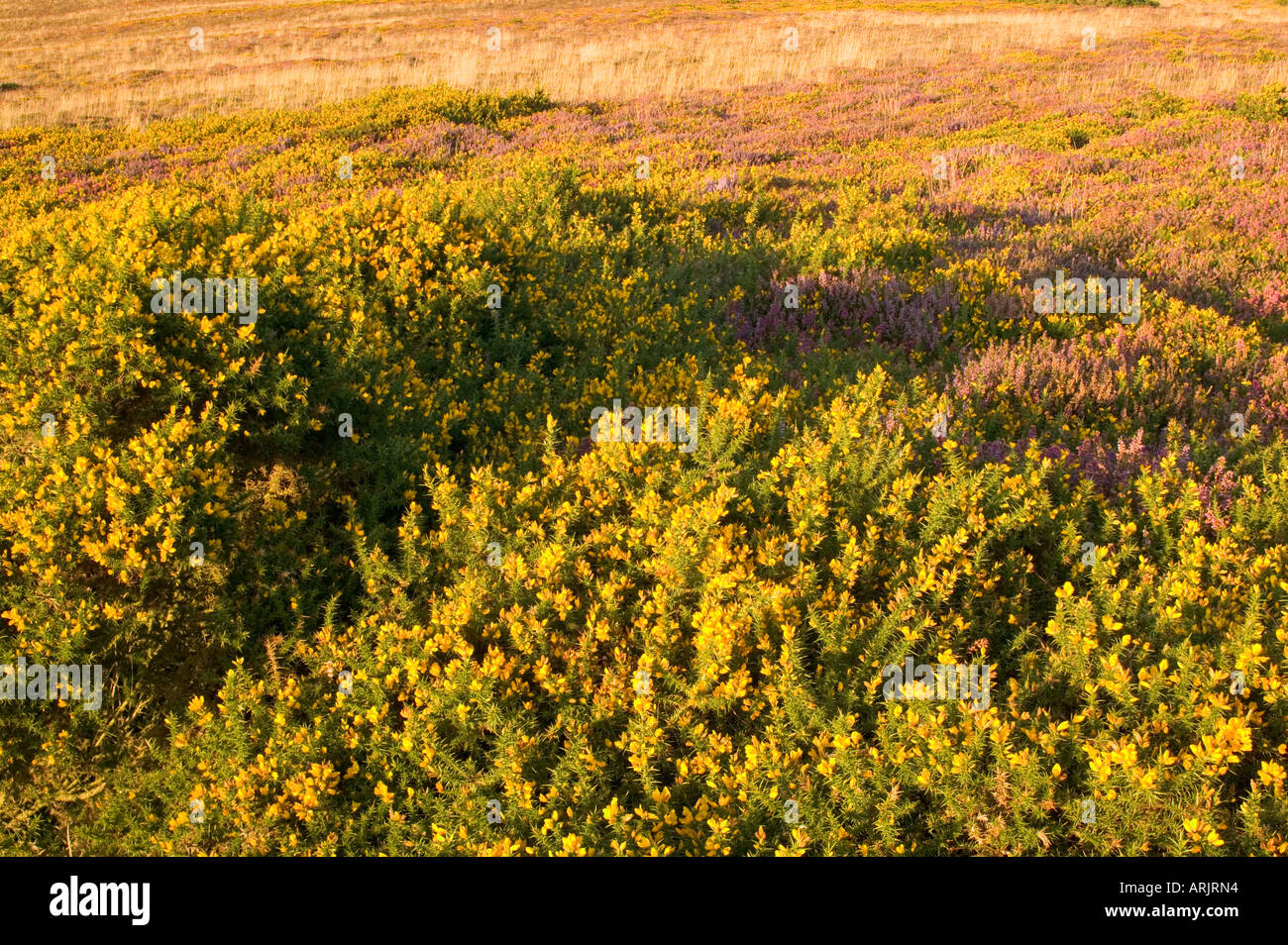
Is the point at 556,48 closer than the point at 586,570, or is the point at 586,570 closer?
the point at 586,570

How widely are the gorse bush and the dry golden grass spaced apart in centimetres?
1573

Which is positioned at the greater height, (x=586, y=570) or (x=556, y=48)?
(x=556, y=48)

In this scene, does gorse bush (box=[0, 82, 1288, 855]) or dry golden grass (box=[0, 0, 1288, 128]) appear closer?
gorse bush (box=[0, 82, 1288, 855])

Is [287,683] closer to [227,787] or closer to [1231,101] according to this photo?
[227,787]

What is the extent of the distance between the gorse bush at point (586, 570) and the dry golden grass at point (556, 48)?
15.7 m

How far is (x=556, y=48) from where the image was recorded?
29.6 metres

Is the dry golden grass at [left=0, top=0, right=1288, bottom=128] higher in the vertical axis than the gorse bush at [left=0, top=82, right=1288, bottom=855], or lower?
higher

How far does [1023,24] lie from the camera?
31.0m

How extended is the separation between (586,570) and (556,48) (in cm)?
3038

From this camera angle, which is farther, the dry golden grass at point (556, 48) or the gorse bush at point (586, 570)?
the dry golden grass at point (556, 48)

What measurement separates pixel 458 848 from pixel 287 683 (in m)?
1.34

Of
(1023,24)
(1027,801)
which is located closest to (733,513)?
(1027,801)

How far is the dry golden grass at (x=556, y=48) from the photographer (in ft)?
68.2

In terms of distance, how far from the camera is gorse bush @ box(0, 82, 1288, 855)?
10.8 ft
